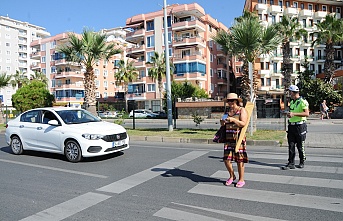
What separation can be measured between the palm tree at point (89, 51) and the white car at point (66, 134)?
25.7ft

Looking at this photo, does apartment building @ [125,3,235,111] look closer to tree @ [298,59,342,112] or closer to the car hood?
tree @ [298,59,342,112]

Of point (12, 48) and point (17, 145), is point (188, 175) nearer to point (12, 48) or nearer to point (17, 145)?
point (17, 145)

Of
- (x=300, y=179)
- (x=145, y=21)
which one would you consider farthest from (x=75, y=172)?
(x=145, y=21)

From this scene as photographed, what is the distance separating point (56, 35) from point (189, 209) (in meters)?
68.2

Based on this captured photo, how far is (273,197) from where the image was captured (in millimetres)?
4785

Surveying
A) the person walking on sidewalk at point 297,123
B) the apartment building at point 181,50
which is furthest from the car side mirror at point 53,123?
the apartment building at point 181,50

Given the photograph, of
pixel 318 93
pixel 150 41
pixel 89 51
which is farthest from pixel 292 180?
pixel 150 41

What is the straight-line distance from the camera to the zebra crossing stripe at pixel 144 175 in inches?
220

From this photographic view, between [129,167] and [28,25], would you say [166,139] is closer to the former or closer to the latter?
[129,167]

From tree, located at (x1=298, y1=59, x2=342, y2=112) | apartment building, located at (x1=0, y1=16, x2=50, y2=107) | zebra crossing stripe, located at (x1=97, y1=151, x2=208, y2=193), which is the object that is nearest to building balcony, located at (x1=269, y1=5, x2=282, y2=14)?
tree, located at (x1=298, y1=59, x2=342, y2=112)

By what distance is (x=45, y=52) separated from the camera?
220 feet

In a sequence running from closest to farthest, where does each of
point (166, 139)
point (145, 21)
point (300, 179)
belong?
point (300, 179)
point (166, 139)
point (145, 21)

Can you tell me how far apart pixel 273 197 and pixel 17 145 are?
27.4 feet

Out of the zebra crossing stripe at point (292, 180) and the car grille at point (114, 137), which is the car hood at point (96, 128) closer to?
the car grille at point (114, 137)
